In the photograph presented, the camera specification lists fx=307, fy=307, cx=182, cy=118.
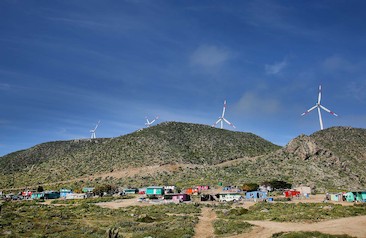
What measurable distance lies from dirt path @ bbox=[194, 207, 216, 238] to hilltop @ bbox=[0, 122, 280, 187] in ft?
251

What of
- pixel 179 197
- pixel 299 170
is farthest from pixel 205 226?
pixel 299 170

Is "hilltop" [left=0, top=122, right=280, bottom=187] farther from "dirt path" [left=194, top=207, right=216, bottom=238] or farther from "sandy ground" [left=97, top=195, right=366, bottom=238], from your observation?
"sandy ground" [left=97, top=195, right=366, bottom=238]

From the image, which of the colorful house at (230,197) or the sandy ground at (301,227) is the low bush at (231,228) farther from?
the colorful house at (230,197)

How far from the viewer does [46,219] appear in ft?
164

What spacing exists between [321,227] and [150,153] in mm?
110482

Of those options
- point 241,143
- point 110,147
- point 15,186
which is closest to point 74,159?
point 110,147

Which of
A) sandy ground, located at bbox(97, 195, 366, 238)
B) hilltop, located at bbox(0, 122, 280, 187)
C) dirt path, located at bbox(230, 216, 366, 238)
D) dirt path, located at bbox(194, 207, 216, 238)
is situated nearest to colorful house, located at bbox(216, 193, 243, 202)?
dirt path, located at bbox(194, 207, 216, 238)

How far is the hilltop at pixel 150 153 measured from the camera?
135 m

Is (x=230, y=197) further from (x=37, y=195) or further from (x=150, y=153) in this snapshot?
(x=150, y=153)

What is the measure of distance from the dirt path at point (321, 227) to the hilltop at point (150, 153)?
9182cm

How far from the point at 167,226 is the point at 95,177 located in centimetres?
8908

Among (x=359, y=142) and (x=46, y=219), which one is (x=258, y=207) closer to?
(x=46, y=219)

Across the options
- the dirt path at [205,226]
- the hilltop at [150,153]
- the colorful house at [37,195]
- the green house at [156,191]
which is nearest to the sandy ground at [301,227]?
the dirt path at [205,226]

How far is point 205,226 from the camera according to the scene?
142 ft
